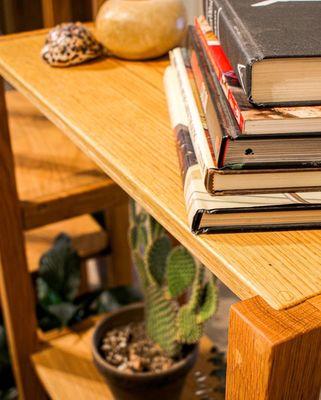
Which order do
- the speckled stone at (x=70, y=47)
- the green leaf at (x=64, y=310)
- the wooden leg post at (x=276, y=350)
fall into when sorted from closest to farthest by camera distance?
the wooden leg post at (x=276, y=350)
the speckled stone at (x=70, y=47)
the green leaf at (x=64, y=310)

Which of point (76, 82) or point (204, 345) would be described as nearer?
point (76, 82)

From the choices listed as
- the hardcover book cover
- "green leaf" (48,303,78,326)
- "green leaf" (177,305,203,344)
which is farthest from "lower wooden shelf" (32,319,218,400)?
the hardcover book cover

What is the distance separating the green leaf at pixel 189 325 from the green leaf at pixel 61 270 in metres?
0.47

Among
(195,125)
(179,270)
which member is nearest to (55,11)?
(179,270)

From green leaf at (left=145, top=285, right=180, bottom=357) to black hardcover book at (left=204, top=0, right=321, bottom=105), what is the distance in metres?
0.53

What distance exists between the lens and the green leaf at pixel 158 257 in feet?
3.05

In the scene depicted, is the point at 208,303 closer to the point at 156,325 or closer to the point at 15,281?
the point at 156,325

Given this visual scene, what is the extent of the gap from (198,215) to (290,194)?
0.08 meters

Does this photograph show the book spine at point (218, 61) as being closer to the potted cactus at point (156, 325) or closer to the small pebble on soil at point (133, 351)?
the potted cactus at point (156, 325)

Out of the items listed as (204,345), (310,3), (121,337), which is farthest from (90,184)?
(310,3)

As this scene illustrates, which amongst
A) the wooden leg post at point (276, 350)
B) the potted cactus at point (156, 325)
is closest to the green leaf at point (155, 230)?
the potted cactus at point (156, 325)

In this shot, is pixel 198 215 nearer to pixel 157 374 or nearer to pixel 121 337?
pixel 157 374

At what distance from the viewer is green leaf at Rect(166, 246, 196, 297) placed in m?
0.86

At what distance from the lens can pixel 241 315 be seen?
1.41ft
